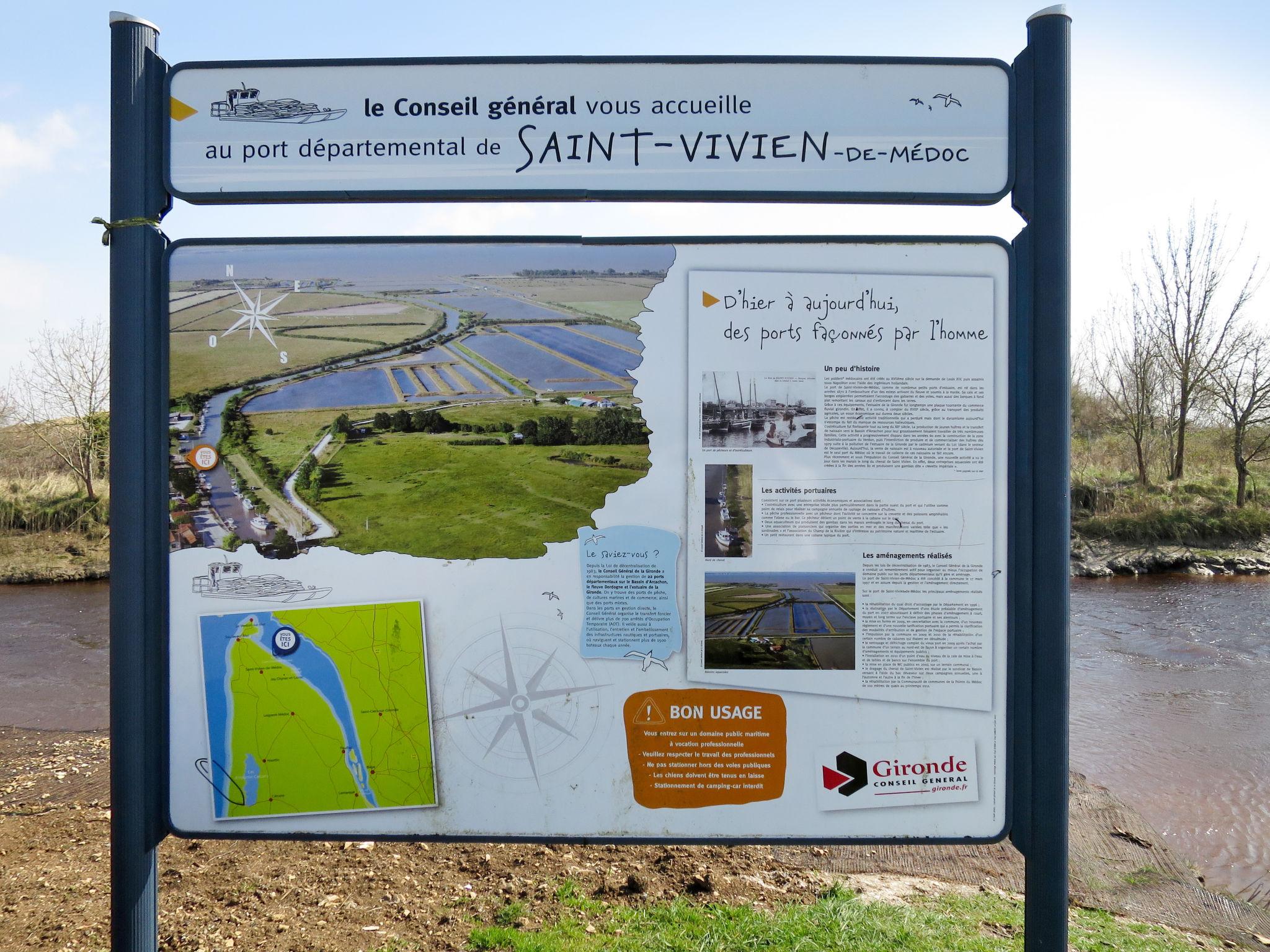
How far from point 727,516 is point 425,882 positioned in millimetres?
2794

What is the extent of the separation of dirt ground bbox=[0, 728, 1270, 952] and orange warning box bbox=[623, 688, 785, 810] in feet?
4.87

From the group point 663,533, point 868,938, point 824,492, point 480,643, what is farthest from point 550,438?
point 868,938

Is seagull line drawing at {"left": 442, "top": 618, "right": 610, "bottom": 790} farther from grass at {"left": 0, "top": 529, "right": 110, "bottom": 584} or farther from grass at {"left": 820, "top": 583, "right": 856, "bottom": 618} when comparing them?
grass at {"left": 0, "top": 529, "right": 110, "bottom": 584}

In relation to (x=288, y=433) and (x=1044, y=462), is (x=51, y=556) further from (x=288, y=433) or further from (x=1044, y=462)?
(x=1044, y=462)

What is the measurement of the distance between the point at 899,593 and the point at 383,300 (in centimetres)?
208

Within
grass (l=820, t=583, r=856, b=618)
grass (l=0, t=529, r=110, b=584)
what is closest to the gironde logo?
grass (l=820, t=583, r=856, b=618)

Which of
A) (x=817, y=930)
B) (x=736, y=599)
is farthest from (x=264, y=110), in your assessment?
(x=817, y=930)

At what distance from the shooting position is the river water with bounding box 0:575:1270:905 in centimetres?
638

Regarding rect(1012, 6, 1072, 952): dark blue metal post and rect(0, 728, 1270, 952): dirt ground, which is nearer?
rect(1012, 6, 1072, 952): dark blue metal post

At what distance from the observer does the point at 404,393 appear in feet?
9.24

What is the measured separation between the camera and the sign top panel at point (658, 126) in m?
2.76

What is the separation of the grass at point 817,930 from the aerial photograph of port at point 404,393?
6.34ft

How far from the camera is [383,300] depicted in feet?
9.29

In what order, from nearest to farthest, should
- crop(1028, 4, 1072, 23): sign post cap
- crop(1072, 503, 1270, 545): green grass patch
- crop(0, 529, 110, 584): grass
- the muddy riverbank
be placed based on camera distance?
crop(1028, 4, 1072, 23): sign post cap, crop(0, 529, 110, 584): grass, the muddy riverbank, crop(1072, 503, 1270, 545): green grass patch
